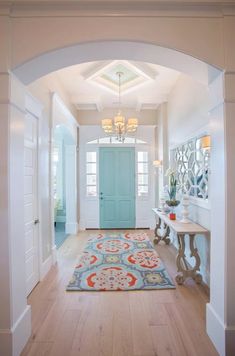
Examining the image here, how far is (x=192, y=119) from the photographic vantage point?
390 centimetres

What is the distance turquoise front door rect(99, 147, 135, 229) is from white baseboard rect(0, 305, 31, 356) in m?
4.69

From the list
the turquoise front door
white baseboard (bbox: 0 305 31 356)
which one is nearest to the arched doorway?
white baseboard (bbox: 0 305 31 356)

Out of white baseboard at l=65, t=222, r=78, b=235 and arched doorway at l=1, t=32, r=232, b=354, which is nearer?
arched doorway at l=1, t=32, r=232, b=354

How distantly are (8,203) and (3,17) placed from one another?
5.04ft

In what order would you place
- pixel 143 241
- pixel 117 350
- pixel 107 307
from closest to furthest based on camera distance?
pixel 117 350
pixel 107 307
pixel 143 241

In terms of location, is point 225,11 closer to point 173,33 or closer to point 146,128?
point 173,33

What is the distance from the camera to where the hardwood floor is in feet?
6.58

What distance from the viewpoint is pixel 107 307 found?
2672 mm

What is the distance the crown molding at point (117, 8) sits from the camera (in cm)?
185

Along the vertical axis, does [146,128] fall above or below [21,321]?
above

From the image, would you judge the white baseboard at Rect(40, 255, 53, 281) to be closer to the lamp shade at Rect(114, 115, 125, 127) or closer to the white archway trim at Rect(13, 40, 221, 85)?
the white archway trim at Rect(13, 40, 221, 85)

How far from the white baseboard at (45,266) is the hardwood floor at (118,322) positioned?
151mm

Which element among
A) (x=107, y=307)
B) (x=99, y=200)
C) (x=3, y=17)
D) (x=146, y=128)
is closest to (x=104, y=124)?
(x=146, y=128)

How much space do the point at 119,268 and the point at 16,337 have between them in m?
2.05
